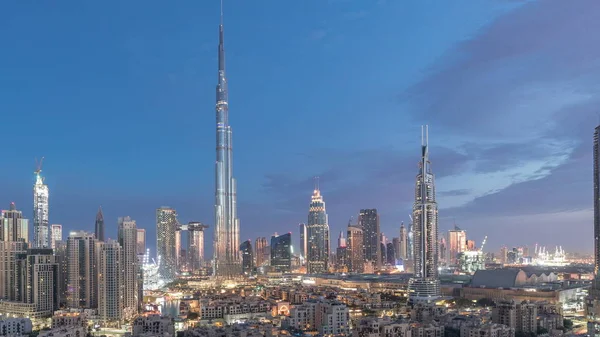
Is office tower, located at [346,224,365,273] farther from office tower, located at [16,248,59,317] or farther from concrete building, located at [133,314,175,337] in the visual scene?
concrete building, located at [133,314,175,337]

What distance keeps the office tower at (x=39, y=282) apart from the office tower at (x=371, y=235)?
37.8 meters

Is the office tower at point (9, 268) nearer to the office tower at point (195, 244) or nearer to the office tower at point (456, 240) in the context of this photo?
the office tower at point (195, 244)

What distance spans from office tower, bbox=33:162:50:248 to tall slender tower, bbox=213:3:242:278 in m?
15.0

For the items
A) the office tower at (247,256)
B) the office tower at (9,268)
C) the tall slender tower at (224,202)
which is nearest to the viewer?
the office tower at (9,268)

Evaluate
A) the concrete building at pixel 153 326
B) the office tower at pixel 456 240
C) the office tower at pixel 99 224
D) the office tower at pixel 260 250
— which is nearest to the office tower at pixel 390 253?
the office tower at pixel 456 240

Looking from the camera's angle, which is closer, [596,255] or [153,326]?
[153,326]

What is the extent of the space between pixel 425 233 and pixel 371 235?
30751 mm

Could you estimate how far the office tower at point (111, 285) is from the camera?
2306cm

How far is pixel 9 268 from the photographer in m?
27.3

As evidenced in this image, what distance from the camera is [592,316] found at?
68.3ft

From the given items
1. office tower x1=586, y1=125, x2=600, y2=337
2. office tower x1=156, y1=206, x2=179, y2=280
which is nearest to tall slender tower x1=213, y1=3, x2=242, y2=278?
office tower x1=156, y1=206, x2=179, y2=280

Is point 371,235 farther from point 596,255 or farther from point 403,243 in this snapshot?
point 596,255

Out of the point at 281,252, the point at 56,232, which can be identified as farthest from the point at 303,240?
the point at 56,232

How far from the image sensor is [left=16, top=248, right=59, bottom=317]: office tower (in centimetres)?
2462
